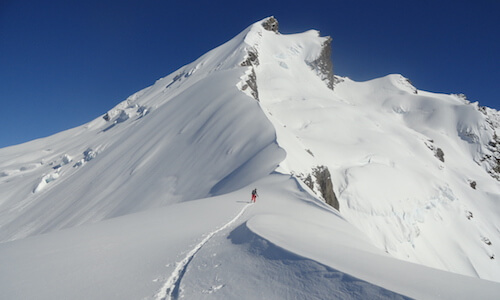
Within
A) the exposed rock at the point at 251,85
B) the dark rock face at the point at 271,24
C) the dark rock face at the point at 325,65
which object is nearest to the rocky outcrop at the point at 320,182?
the exposed rock at the point at 251,85

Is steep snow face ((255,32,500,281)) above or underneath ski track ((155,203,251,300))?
above

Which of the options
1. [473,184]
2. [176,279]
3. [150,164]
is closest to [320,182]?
[150,164]

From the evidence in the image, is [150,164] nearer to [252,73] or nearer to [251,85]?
[251,85]

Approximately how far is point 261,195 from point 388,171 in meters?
35.8

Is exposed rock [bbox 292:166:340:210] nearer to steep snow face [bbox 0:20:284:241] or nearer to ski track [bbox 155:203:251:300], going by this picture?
steep snow face [bbox 0:20:284:241]

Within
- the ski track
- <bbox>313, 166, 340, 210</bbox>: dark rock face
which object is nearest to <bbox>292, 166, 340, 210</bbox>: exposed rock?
<bbox>313, 166, 340, 210</bbox>: dark rock face

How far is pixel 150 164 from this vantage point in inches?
1192

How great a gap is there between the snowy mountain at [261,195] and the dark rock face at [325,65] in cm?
43

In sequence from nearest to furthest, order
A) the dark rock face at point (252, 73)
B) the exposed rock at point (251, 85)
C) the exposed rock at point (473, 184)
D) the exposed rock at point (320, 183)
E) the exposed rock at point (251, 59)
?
1. the exposed rock at point (320, 183)
2. the exposed rock at point (251, 85)
3. the dark rock face at point (252, 73)
4. the exposed rock at point (251, 59)
5. the exposed rock at point (473, 184)

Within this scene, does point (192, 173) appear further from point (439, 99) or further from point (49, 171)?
point (439, 99)

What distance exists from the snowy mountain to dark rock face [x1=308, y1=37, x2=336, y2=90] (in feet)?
1.40

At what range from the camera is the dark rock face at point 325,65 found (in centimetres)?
7881

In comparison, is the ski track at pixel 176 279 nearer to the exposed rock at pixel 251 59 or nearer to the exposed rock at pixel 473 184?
the exposed rock at pixel 251 59

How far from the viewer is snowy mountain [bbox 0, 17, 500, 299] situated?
485cm
